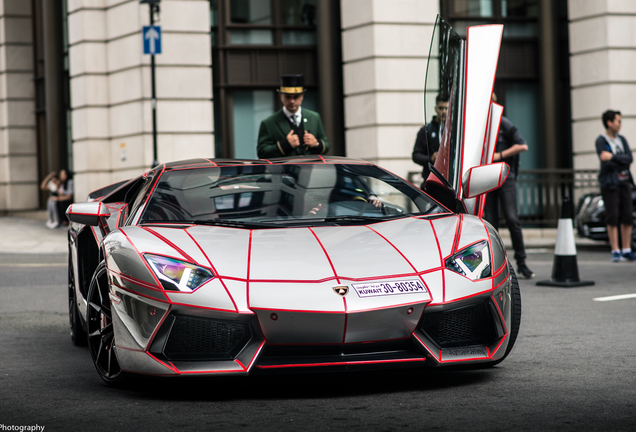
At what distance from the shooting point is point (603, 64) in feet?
57.8

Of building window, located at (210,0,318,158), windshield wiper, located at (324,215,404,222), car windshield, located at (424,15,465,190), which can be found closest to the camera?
windshield wiper, located at (324,215,404,222)

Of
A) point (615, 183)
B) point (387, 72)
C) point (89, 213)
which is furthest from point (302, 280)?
point (387, 72)

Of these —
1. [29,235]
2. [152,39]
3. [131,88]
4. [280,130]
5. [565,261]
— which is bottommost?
[565,261]

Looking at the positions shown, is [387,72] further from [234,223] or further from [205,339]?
[205,339]

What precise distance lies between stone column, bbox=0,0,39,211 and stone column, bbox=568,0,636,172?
1413 centimetres

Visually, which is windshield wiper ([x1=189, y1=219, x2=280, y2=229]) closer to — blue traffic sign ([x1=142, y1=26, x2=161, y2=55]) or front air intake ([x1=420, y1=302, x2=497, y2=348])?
front air intake ([x1=420, y1=302, x2=497, y2=348])

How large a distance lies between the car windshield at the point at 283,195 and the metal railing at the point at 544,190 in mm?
11690

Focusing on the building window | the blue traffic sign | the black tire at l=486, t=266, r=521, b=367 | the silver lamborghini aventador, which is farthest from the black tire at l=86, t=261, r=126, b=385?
the building window

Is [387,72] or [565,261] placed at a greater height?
[387,72]

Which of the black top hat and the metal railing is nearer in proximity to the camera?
the black top hat

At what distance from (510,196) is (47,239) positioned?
10.6m

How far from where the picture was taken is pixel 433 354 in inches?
162

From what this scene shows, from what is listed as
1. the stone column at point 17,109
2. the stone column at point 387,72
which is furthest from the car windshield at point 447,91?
the stone column at point 17,109

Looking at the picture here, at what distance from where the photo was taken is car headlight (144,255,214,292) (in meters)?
4.06
